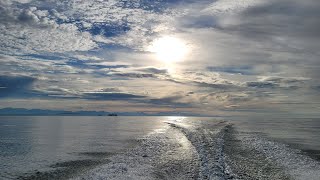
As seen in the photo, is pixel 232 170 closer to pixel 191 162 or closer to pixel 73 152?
pixel 191 162

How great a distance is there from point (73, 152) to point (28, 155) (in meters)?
5.38

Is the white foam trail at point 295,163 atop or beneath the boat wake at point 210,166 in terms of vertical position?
beneath

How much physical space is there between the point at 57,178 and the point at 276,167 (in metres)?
18.7

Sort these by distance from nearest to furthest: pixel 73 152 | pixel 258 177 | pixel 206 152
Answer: pixel 258 177 → pixel 206 152 → pixel 73 152

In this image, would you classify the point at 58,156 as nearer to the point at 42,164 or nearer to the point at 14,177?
the point at 42,164

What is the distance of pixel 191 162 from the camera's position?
29000mm

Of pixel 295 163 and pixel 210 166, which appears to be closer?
pixel 210 166

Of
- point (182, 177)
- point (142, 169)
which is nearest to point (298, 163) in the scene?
point (182, 177)

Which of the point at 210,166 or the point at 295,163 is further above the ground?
the point at 210,166

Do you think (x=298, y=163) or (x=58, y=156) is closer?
(x=298, y=163)

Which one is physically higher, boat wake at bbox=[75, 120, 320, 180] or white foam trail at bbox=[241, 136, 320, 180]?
boat wake at bbox=[75, 120, 320, 180]

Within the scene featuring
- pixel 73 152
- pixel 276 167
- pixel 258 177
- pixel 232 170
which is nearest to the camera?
pixel 258 177

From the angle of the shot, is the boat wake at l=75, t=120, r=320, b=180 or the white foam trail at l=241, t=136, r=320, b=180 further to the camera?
the white foam trail at l=241, t=136, r=320, b=180

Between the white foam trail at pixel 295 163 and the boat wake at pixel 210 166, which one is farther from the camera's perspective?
the white foam trail at pixel 295 163
